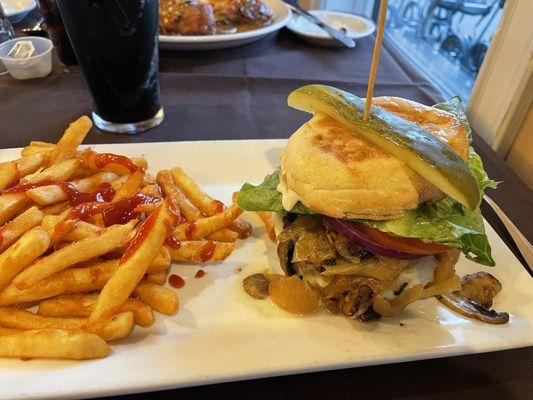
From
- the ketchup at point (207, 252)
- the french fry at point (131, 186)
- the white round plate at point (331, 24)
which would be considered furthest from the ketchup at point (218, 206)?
the white round plate at point (331, 24)

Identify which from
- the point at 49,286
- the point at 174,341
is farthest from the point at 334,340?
the point at 49,286

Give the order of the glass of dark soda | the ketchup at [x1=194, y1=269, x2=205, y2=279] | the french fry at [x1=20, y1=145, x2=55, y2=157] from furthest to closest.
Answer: the glass of dark soda
the french fry at [x1=20, y1=145, x2=55, y2=157]
the ketchup at [x1=194, y1=269, x2=205, y2=279]

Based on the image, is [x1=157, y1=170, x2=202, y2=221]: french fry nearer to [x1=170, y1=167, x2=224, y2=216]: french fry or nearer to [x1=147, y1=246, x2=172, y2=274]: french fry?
[x1=170, y1=167, x2=224, y2=216]: french fry

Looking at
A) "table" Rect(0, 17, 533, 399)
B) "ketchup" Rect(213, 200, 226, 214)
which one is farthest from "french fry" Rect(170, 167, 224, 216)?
"table" Rect(0, 17, 533, 399)

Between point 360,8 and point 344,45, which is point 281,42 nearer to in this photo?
point 344,45

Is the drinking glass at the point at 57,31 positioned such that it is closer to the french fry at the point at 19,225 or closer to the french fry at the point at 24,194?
the french fry at the point at 24,194

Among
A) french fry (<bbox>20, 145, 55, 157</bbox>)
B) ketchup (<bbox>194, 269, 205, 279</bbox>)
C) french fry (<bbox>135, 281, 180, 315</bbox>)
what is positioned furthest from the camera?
french fry (<bbox>20, 145, 55, 157</bbox>)

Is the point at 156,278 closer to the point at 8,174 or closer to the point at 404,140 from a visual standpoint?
the point at 8,174
